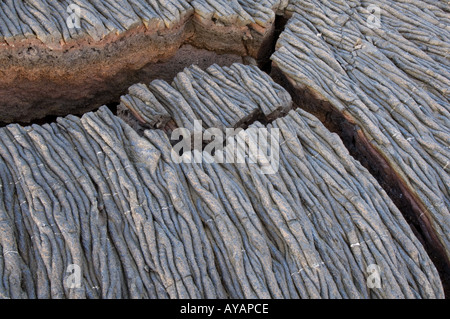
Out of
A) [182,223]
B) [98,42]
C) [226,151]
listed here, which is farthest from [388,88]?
[98,42]

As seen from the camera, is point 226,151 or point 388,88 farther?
point 388,88

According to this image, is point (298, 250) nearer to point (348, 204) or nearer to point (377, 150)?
point (348, 204)

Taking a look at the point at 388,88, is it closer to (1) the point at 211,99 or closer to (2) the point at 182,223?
(1) the point at 211,99

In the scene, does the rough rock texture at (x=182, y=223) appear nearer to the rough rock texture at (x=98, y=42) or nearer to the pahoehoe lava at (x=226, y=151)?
the pahoehoe lava at (x=226, y=151)

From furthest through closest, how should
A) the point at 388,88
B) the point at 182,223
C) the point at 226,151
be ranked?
1. the point at 388,88
2. the point at 226,151
3. the point at 182,223

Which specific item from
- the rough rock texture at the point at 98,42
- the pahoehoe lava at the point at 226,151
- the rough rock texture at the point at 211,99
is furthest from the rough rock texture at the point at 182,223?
the rough rock texture at the point at 98,42

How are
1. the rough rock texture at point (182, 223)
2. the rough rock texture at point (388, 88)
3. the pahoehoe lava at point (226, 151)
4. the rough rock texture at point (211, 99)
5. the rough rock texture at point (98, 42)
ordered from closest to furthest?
the rough rock texture at point (182, 223) → the pahoehoe lava at point (226, 151) → the rough rock texture at point (388, 88) → the rough rock texture at point (211, 99) → the rough rock texture at point (98, 42)
